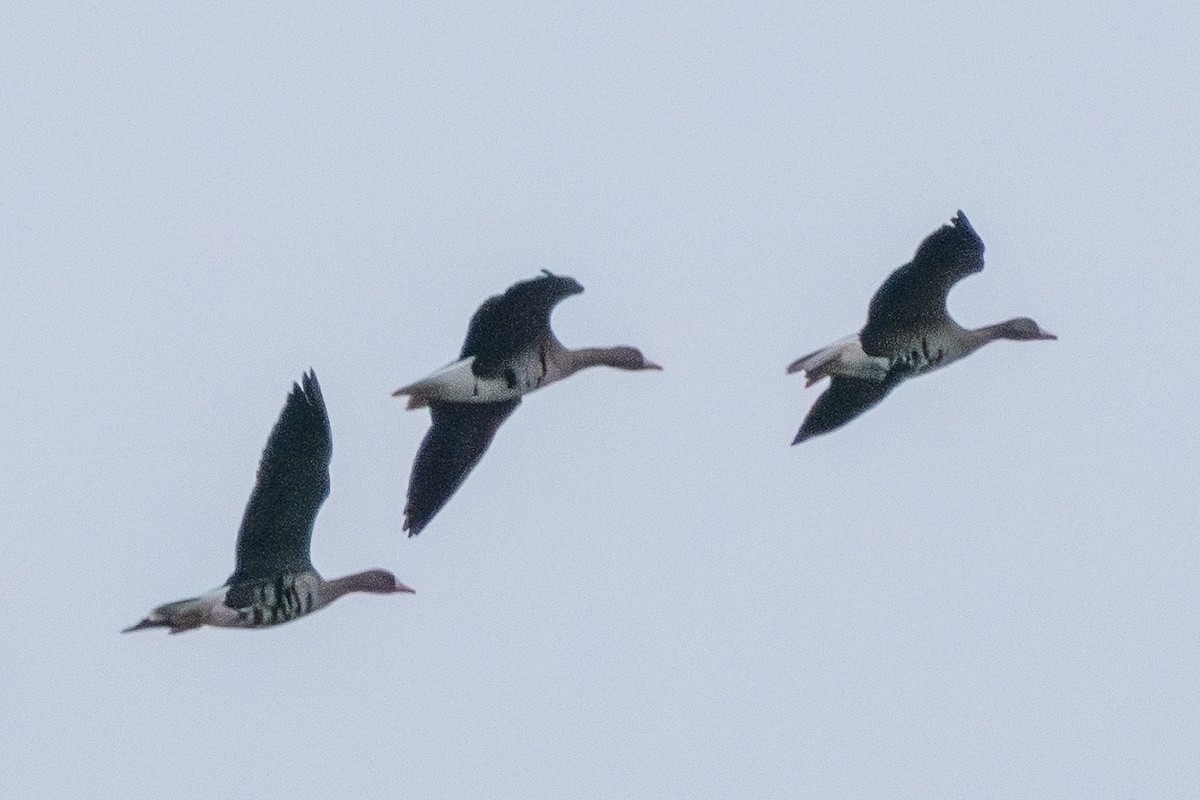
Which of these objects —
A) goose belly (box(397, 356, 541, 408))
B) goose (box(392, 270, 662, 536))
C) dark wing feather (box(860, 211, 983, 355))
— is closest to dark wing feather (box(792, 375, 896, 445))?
dark wing feather (box(860, 211, 983, 355))

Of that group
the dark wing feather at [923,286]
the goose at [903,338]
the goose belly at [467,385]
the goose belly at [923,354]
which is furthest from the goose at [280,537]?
the goose belly at [923,354]

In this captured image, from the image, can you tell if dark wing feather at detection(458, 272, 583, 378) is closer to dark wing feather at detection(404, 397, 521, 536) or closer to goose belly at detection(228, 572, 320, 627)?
dark wing feather at detection(404, 397, 521, 536)

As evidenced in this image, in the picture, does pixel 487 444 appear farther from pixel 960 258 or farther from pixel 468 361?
pixel 960 258

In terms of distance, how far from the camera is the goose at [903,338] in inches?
963

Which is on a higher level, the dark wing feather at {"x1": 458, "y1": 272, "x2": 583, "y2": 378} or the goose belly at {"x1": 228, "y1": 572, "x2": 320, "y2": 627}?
the dark wing feather at {"x1": 458, "y1": 272, "x2": 583, "y2": 378}

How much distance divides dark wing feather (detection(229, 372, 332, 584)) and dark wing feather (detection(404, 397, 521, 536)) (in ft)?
6.90

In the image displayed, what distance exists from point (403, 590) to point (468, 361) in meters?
2.03

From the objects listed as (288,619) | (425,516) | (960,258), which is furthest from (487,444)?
(960,258)

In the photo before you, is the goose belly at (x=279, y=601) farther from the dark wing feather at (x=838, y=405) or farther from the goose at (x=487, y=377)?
the dark wing feather at (x=838, y=405)

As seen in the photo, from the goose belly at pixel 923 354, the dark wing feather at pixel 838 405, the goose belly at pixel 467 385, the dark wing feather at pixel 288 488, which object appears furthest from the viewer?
the dark wing feather at pixel 838 405

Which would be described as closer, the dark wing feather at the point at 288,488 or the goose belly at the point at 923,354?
the dark wing feather at the point at 288,488

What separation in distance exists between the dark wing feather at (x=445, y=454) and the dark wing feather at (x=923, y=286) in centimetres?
323

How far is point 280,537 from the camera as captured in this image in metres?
24.0

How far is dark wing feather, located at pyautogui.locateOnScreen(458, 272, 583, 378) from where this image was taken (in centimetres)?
2419
